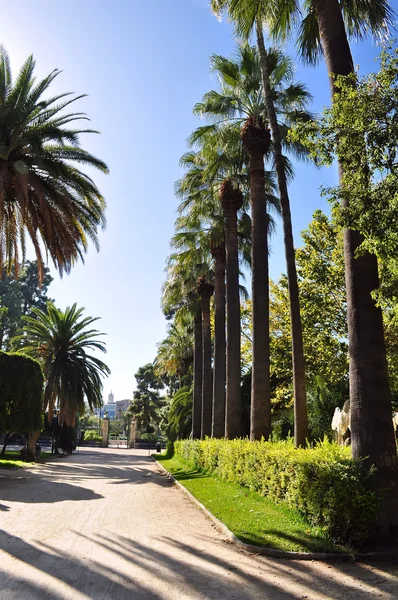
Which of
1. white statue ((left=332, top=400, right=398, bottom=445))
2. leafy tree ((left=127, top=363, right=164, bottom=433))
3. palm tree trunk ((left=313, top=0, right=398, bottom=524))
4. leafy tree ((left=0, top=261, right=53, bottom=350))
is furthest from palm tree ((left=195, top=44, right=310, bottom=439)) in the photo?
leafy tree ((left=127, top=363, right=164, bottom=433))

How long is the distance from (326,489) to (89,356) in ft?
110

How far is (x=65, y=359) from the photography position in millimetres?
38219

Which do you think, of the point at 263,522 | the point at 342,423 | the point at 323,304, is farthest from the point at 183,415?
the point at 263,522

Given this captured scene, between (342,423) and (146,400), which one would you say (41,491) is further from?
(146,400)

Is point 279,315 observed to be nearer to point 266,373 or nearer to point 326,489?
point 266,373

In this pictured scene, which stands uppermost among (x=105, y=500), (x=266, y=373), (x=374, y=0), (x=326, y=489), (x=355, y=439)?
(x=374, y=0)

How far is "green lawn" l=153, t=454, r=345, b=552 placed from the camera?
7224 mm

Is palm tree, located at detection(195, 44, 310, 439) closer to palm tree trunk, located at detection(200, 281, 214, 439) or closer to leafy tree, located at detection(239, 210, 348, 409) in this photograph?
leafy tree, located at detection(239, 210, 348, 409)

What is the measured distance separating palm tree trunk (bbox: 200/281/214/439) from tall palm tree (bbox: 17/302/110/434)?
45.9ft

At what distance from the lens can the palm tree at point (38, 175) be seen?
1477 cm

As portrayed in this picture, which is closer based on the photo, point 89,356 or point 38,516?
point 38,516

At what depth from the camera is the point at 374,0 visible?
A: 10.9 m

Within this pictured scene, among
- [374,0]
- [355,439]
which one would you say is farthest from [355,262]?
[374,0]

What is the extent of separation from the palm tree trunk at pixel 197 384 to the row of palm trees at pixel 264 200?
15.7ft
